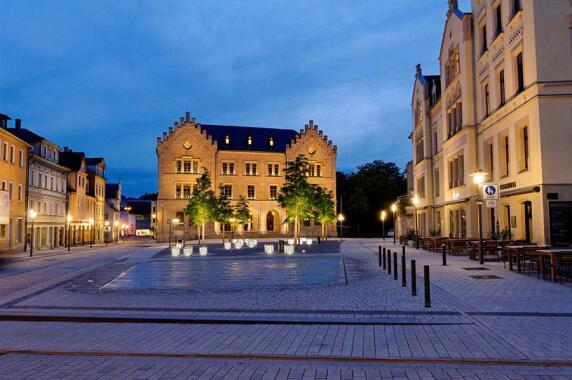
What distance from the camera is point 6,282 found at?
17.0 meters

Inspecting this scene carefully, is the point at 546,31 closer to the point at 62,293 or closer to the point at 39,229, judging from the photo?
the point at 62,293

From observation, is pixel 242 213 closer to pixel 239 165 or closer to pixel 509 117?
pixel 239 165

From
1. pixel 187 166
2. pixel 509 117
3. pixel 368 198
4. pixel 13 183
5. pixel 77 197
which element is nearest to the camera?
pixel 509 117

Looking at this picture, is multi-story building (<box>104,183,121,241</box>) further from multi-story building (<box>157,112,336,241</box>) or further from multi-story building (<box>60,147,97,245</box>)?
multi-story building (<box>157,112,336,241</box>)

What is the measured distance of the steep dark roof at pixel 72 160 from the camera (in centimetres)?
5619

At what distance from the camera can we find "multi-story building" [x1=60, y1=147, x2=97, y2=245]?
55.6m

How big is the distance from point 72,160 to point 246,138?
1068 inches

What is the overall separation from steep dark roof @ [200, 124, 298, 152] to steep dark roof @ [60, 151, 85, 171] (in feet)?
70.6

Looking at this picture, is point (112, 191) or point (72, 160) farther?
point (112, 191)

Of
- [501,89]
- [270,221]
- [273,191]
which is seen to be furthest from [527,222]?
[270,221]

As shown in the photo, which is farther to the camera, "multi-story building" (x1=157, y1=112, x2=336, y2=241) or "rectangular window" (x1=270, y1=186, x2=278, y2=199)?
"rectangular window" (x1=270, y1=186, x2=278, y2=199)

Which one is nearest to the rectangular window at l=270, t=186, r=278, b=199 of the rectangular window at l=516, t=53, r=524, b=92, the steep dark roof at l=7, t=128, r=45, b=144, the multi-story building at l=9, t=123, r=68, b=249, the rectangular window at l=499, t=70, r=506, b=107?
the multi-story building at l=9, t=123, r=68, b=249

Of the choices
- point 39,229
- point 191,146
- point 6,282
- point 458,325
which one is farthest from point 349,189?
point 458,325

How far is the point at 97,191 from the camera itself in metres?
66.6
